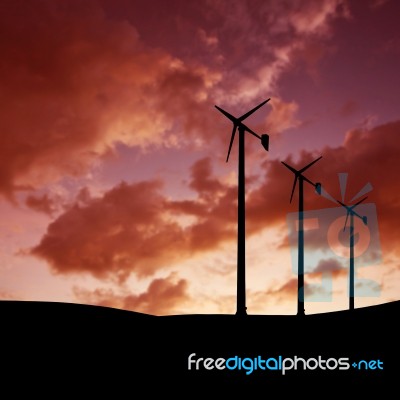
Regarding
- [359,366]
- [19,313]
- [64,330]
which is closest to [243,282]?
[359,366]

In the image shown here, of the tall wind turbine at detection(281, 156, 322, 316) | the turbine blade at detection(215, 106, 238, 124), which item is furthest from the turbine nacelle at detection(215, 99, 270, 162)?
the tall wind turbine at detection(281, 156, 322, 316)

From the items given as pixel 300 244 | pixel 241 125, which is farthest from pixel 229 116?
pixel 300 244

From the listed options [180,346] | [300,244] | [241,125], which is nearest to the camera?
[180,346]

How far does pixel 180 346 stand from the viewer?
106 ft

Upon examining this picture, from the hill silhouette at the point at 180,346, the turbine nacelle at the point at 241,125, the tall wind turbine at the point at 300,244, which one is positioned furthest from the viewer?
the tall wind turbine at the point at 300,244

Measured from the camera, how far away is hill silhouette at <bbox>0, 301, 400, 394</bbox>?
31.5 meters

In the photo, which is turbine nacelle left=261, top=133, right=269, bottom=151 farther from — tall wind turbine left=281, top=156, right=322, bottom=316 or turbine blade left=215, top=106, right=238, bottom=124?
tall wind turbine left=281, top=156, right=322, bottom=316

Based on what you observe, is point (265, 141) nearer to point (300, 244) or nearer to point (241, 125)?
point (241, 125)

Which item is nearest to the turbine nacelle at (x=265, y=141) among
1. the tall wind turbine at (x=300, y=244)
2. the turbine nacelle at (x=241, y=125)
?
the turbine nacelle at (x=241, y=125)

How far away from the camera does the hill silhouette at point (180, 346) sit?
31469 millimetres

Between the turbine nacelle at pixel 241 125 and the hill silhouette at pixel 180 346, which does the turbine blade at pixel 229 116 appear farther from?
the hill silhouette at pixel 180 346

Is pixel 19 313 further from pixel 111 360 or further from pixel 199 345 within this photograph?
pixel 199 345

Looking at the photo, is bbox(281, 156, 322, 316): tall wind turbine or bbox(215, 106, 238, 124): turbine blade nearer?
bbox(215, 106, 238, 124): turbine blade

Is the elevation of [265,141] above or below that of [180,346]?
above
